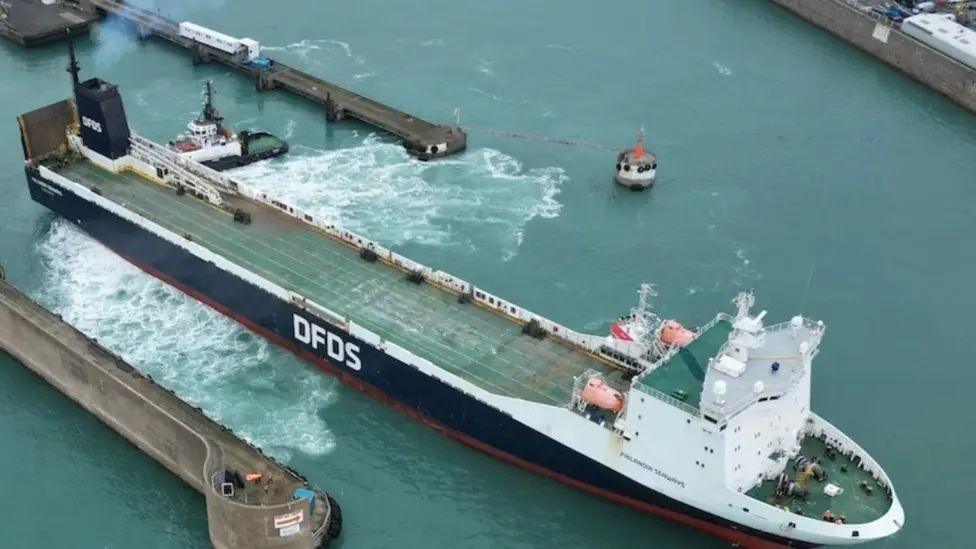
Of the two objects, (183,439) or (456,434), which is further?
(456,434)

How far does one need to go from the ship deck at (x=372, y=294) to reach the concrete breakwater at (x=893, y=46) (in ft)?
162

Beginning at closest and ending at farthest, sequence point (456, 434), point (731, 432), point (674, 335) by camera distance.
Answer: point (731, 432)
point (674, 335)
point (456, 434)

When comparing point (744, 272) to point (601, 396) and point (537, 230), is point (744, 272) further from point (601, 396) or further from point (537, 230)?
point (601, 396)

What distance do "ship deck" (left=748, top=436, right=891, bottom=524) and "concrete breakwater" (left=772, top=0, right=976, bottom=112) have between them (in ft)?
159

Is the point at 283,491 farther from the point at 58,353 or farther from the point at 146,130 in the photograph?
the point at 146,130

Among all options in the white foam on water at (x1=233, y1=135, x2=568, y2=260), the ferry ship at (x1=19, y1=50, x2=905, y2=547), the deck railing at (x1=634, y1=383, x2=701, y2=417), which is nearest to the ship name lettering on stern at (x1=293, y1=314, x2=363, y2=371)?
the ferry ship at (x1=19, y1=50, x2=905, y2=547)

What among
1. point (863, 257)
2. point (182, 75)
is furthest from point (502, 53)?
point (863, 257)

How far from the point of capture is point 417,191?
61.8m

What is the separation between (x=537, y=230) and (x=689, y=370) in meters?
21.3

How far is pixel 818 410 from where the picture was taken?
45375mm

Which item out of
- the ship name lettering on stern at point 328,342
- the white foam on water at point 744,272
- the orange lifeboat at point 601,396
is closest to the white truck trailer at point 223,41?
the ship name lettering on stern at point 328,342

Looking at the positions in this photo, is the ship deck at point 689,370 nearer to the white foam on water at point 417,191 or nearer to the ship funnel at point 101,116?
the white foam on water at point 417,191

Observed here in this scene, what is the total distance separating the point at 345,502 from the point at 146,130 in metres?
36.1

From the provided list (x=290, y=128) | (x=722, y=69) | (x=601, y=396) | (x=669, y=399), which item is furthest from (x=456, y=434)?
(x=722, y=69)
